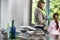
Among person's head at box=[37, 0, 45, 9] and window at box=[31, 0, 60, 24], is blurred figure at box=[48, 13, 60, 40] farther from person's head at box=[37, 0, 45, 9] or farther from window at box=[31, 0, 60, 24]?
person's head at box=[37, 0, 45, 9]

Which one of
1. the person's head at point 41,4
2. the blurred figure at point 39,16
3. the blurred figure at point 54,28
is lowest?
the blurred figure at point 54,28

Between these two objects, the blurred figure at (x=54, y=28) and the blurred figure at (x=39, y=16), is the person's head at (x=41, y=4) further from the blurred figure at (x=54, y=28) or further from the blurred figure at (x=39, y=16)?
the blurred figure at (x=54, y=28)

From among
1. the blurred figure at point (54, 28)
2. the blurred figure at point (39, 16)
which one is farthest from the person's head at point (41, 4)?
the blurred figure at point (54, 28)

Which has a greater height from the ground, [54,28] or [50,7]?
[50,7]

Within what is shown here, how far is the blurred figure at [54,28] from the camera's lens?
128cm

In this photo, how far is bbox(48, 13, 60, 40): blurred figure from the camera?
1283 mm

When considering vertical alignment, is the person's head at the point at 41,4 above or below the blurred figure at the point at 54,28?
above

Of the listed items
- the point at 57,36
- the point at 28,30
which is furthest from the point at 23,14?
the point at 57,36

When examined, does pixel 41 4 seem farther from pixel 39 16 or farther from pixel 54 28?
pixel 54 28

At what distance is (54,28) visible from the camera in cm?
130

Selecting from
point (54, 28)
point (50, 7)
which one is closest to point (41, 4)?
point (50, 7)

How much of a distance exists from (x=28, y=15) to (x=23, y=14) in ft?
0.18

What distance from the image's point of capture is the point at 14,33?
1.28 metres

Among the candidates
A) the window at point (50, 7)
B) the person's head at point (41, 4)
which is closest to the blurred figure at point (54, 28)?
the window at point (50, 7)
